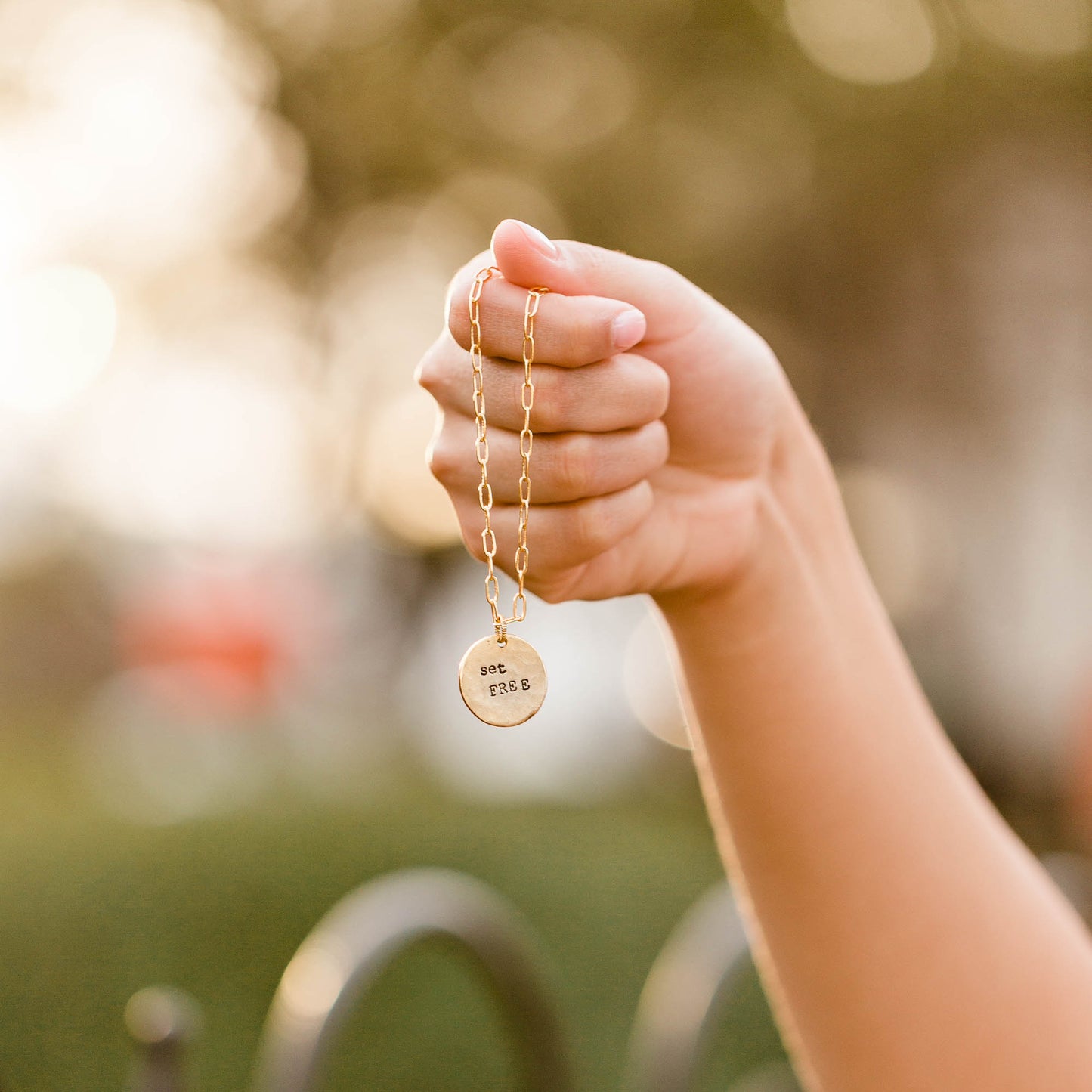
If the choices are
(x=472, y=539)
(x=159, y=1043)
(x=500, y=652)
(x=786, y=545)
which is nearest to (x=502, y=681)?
(x=500, y=652)

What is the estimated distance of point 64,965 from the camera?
4379mm

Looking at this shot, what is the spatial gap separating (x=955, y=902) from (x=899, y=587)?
11.2m

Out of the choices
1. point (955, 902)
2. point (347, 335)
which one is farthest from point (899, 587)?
point (955, 902)

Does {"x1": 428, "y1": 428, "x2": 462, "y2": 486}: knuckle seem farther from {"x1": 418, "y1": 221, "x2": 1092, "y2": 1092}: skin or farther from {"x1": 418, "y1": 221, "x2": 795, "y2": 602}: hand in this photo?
{"x1": 418, "y1": 221, "x2": 1092, "y2": 1092}: skin

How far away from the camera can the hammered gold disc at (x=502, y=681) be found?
1.61 meters

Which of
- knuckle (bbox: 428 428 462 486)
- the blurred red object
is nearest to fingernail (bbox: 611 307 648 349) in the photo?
knuckle (bbox: 428 428 462 486)

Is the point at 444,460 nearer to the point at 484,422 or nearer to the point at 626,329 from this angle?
the point at 484,422

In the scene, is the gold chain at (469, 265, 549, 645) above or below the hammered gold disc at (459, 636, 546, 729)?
above

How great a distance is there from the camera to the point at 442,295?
37.9 feet

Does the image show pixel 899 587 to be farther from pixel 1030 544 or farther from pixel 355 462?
pixel 355 462

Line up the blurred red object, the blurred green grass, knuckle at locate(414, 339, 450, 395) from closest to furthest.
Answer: knuckle at locate(414, 339, 450, 395)
the blurred green grass
the blurred red object

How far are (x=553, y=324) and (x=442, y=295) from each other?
10.5m

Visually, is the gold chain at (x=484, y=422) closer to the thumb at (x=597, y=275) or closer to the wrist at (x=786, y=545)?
the thumb at (x=597, y=275)

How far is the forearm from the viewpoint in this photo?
160 cm
